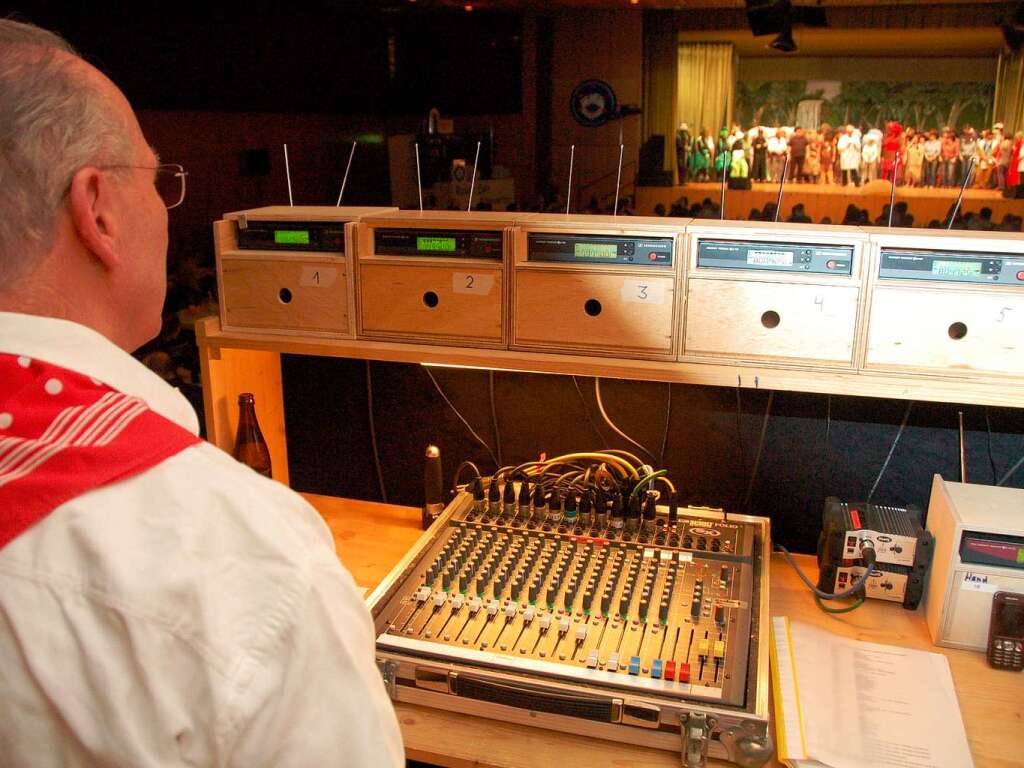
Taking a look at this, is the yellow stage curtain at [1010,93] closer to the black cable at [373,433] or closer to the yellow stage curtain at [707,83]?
the yellow stage curtain at [707,83]

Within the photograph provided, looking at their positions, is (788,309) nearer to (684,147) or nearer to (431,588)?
(431,588)

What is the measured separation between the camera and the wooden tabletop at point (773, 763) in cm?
120

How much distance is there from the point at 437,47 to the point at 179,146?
4.47 meters

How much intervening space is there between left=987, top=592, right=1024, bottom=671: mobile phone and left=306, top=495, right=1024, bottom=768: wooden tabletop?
19 millimetres

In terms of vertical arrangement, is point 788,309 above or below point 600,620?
above

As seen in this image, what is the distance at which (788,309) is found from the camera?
1456 millimetres

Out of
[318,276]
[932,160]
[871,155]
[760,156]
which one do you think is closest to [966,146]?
[932,160]

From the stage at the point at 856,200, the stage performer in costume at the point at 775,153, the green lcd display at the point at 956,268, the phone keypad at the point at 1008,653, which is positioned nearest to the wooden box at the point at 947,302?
the green lcd display at the point at 956,268

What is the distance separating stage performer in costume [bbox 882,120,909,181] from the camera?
768 centimetres

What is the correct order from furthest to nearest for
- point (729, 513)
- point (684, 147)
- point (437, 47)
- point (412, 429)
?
point (684, 147) → point (437, 47) → point (412, 429) → point (729, 513)

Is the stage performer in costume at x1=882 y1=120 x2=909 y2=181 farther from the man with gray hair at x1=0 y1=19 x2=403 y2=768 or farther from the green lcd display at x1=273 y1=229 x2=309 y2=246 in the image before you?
the man with gray hair at x1=0 y1=19 x2=403 y2=768

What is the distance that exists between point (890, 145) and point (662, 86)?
230cm

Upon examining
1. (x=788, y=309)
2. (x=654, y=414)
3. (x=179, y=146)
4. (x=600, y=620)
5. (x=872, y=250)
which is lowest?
(x=600, y=620)

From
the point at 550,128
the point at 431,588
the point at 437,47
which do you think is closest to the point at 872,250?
the point at 431,588
